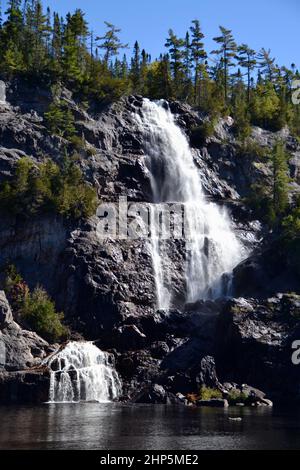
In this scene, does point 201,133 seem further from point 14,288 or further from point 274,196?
point 14,288

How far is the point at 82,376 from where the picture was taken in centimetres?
7088

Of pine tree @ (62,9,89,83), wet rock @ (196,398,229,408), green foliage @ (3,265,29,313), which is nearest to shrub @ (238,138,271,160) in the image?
pine tree @ (62,9,89,83)

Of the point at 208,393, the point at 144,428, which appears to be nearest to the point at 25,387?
the point at 208,393

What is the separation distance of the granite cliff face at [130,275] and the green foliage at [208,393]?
886 millimetres

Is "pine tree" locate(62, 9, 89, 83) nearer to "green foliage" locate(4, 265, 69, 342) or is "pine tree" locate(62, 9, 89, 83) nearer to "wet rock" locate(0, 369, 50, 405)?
"green foliage" locate(4, 265, 69, 342)

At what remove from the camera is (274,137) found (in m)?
117

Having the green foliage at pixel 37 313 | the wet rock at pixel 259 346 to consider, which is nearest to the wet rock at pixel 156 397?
the wet rock at pixel 259 346

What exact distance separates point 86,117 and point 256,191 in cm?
2443

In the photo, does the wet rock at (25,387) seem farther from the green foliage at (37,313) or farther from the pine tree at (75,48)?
the pine tree at (75,48)

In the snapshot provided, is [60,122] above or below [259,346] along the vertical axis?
above

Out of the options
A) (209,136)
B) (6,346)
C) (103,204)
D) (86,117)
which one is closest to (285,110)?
(209,136)

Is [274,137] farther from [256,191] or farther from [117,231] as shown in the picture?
[117,231]

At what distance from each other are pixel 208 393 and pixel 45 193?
1181 inches

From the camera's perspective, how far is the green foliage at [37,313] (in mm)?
76438
